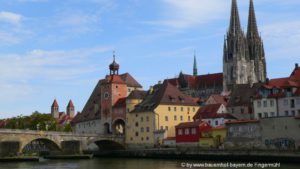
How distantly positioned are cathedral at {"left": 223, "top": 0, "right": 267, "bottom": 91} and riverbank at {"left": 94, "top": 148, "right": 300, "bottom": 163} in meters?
81.9

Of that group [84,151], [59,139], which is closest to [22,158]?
[59,139]

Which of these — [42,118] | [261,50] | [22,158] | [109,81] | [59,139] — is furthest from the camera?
[261,50]

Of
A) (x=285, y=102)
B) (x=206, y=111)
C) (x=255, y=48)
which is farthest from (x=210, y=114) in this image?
(x=255, y=48)

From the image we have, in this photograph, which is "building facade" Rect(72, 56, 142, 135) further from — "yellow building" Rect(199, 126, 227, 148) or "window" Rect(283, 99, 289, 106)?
"window" Rect(283, 99, 289, 106)

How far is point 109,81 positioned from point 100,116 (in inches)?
342

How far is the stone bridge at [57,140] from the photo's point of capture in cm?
7971

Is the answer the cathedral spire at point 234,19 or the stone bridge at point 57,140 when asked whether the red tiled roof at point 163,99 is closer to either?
the stone bridge at point 57,140

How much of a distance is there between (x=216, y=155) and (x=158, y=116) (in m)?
25.1

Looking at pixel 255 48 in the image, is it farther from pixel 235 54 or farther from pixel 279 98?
pixel 279 98

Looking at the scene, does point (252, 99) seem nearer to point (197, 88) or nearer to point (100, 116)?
point (100, 116)

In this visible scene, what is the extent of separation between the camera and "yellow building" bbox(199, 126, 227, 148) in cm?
7738

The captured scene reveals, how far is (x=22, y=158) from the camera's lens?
258ft

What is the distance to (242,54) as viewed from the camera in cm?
17062

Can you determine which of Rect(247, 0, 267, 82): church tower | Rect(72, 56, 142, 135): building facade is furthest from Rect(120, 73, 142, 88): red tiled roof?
Rect(247, 0, 267, 82): church tower
